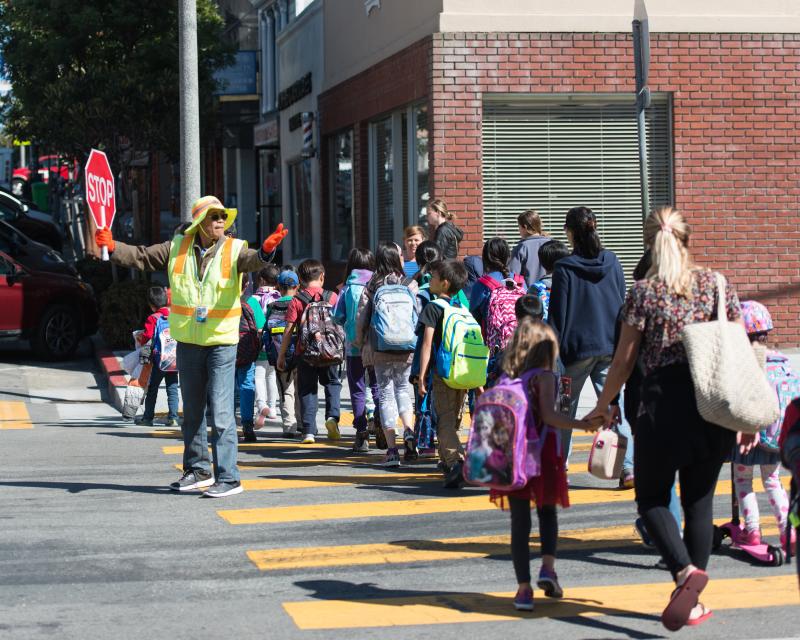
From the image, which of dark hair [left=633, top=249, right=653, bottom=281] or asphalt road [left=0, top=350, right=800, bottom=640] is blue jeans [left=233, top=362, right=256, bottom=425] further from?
dark hair [left=633, top=249, right=653, bottom=281]

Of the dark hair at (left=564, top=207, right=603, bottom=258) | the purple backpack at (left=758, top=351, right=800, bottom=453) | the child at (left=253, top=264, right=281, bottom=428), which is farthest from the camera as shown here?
the child at (left=253, top=264, right=281, bottom=428)

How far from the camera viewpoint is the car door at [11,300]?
61.4 feet

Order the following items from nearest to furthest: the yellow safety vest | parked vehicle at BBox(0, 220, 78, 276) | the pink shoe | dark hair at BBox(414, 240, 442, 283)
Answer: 1. the pink shoe
2. the yellow safety vest
3. dark hair at BBox(414, 240, 442, 283)
4. parked vehicle at BBox(0, 220, 78, 276)

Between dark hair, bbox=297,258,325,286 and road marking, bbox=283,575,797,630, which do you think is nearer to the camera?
road marking, bbox=283,575,797,630

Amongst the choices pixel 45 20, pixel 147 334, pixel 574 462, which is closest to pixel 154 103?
pixel 45 20

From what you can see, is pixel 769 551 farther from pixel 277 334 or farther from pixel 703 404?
pixel 277 334

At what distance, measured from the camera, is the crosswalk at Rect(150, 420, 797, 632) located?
6.39 metres

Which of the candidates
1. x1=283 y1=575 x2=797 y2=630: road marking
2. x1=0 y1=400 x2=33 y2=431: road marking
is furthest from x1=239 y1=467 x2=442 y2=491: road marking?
x1=0 y1=400 x2=33 y2=431: road marking

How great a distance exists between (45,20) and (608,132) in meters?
12.6

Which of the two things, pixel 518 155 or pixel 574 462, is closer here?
pixel 574 462

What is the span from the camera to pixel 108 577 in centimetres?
705

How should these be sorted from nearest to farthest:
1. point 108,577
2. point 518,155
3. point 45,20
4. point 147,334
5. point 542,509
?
1. point 542,509
2. point 108,577
3. point 147,334
4. point 518,155
5. point 45,20

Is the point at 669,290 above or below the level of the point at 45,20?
below

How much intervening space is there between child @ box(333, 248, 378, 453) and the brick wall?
5746 mm
